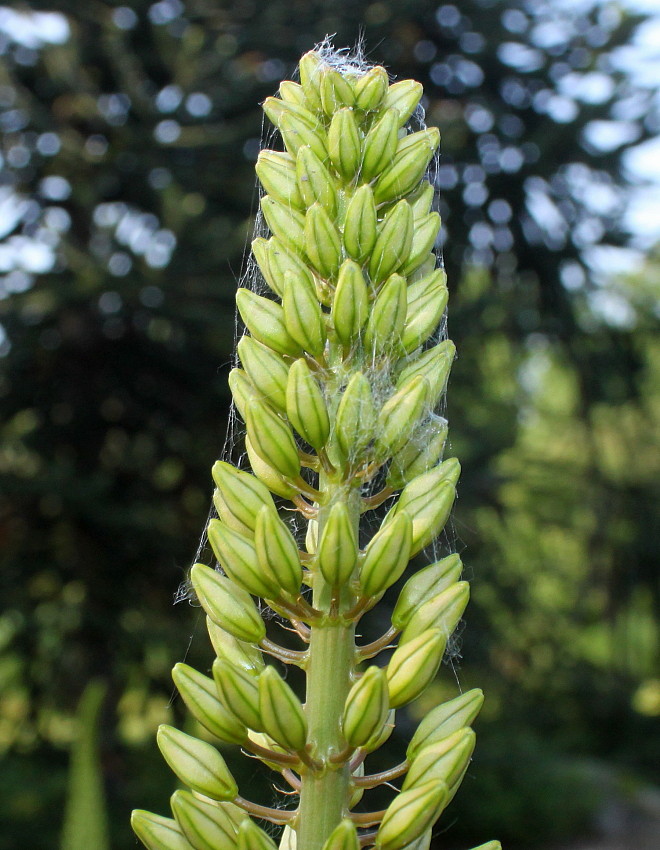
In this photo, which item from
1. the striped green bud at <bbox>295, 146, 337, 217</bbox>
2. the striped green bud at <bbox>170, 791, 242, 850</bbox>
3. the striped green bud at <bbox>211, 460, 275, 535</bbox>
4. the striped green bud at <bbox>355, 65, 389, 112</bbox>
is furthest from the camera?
the striped green bud at <bbox>355, 65, 389, 112</bbox>

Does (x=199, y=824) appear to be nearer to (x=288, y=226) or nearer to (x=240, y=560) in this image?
(x=240, y=560)

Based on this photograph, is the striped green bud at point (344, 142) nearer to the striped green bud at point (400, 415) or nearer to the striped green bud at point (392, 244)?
the striped green bud at point (392, 244)

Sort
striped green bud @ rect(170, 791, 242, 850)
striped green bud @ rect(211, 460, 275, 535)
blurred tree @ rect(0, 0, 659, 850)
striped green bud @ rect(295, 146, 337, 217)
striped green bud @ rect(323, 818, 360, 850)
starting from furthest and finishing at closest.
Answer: blurred tree @ rect(0, 0, 659, 850), striped green bud @ rect(295, 146, 337, 217), striped green bud @ rect(211, 460, 275, 535), striped green bud @ rect(170, 791, 242, 850), striped green bud @ rect(323, 818, 360, 850)

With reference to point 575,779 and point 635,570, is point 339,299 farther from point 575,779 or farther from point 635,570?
point 575,779

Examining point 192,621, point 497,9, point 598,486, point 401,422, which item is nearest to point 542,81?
point 497,9

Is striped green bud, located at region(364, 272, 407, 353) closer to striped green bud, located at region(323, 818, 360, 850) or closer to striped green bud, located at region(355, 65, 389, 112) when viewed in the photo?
striped green bud, located at region(355, 65, 389, 112)

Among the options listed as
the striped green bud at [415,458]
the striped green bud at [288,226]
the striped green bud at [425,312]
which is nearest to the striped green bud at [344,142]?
the striped green bud at [288,226]

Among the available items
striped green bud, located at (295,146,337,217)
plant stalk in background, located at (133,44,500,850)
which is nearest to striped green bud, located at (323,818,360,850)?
plant stalk in background, located at (133,44,500,850)
